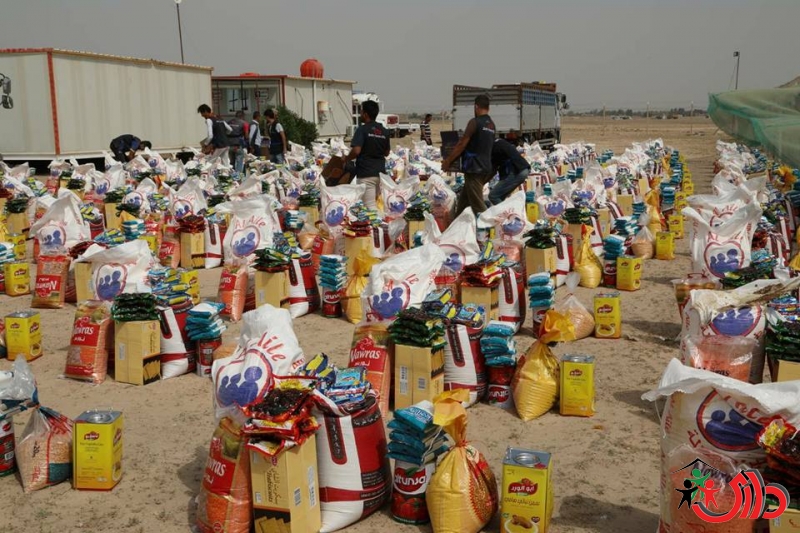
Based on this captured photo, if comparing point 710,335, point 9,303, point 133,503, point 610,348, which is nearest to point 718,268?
point 610,348

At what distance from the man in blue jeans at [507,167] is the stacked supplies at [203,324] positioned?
5.31 m

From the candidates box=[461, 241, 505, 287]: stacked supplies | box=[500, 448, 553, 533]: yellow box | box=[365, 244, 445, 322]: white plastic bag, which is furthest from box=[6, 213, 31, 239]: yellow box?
box=[500, 448, 553, 533]: yellow box

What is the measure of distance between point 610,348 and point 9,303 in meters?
5.88

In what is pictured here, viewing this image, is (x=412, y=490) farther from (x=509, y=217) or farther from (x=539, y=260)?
(x=509, y=217)

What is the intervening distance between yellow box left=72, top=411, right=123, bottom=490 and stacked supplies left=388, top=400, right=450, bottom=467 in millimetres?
1489

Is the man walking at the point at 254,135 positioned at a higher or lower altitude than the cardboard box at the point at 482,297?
higher

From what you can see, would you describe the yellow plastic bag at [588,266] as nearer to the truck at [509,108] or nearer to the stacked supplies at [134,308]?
the stacked supplies at [134,308]

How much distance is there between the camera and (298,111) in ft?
99.8

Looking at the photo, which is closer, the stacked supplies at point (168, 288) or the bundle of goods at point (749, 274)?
the bundle of goods at point (749, 274)

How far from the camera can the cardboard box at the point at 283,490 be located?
329 cm

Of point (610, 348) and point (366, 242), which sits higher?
point (366, 242)

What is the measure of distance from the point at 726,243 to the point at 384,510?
12.5ft

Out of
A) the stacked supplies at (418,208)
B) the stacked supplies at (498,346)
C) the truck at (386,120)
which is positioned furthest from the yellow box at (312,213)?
the truck at (386,120)

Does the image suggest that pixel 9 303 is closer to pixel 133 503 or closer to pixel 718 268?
pixel 133 503
